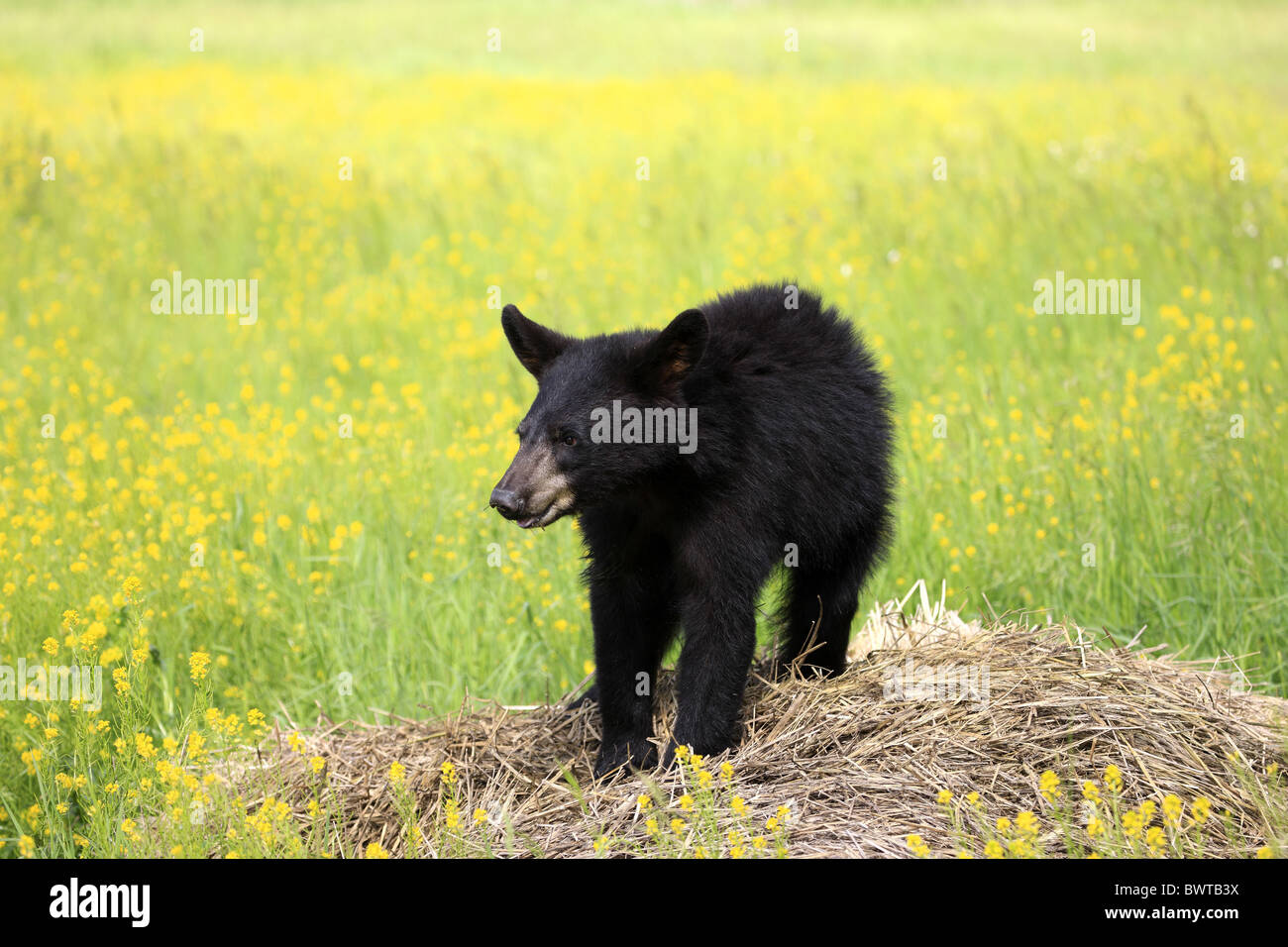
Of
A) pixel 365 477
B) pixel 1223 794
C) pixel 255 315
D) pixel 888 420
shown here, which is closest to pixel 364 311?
pixel 255 315

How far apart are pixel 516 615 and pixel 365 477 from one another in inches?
67.9

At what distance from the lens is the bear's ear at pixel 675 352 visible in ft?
14.2

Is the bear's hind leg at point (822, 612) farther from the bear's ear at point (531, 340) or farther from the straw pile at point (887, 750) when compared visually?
the bear's ear at point (531, 340)

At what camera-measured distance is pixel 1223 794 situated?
13.7ft

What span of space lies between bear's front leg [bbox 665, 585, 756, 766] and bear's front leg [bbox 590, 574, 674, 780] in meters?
0.27

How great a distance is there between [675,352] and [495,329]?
580cm

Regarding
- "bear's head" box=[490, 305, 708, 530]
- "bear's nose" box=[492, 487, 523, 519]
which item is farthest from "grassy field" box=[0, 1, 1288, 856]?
"bear's head" box=[490, 305, 708, 530]

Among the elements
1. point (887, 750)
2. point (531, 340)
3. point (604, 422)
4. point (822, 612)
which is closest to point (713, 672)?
point (887, 750)

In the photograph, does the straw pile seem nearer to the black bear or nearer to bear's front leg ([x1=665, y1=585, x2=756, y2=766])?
bear's front leg ([x1=665, y1=585, x2=756, y2=766])

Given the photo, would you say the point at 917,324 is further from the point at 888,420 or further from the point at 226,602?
the point at 226,602

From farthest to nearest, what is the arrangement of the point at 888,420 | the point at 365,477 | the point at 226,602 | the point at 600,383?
the point at 365,477
the point at 226,602
the point at 888,420
the point at 600,383

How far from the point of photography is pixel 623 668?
190 inches

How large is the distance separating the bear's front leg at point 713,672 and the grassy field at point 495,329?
3.66ft

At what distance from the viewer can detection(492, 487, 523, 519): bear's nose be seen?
409 cm
